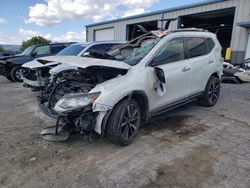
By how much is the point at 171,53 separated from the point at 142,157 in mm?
2084

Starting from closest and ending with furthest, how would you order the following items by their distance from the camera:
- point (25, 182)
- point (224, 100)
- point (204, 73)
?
point (25, 182) < point (204, 73) < point (224, 100)

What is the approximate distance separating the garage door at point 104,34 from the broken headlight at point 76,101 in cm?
1987

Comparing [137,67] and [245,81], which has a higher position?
[137,67]

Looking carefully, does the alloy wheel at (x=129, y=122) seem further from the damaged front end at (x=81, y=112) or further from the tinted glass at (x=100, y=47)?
the tinted glass at (x=100, y=47)

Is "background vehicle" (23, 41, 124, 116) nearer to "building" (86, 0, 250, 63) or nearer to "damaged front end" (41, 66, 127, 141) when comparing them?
"damaged front end" (41, 66, 127, 141)

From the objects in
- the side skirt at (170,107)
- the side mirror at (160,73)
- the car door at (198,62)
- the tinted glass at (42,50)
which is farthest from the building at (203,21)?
the tinted glass at (42,50)

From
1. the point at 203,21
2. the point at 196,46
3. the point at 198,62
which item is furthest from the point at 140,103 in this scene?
the point at 203,21

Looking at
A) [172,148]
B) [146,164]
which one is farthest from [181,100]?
[146,164]

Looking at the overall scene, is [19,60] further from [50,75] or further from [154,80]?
[154,80]

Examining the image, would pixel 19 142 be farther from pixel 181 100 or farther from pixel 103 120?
pixel 181 100

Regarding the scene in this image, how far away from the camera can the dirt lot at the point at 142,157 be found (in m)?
2.74

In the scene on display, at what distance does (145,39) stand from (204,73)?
1.66 meters

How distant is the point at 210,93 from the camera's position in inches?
223

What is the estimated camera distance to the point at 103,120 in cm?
320
